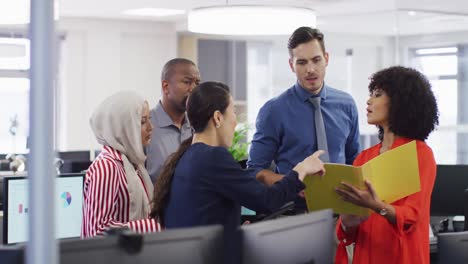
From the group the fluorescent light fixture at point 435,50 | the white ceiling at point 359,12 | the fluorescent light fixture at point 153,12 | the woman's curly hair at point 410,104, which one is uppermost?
the fluorescent light fixture at point 153,12

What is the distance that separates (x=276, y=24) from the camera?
578cm

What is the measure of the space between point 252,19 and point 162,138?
6.83 ft

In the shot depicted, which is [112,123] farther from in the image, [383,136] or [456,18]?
[456,18]

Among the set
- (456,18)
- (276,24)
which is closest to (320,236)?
(276,24)

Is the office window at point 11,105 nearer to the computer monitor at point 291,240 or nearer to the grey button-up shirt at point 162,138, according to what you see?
the grey button-up shirt at point 162,138

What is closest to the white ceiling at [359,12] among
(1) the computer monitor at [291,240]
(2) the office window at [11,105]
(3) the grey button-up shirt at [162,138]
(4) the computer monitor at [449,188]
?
(2) the office window at [11,105]

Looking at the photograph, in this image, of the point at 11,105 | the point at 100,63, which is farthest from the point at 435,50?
the point at 11,105

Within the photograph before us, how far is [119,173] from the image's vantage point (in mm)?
2984

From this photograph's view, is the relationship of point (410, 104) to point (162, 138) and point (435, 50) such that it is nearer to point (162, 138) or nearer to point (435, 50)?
point (162, 138)

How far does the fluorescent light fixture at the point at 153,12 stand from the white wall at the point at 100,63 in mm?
804

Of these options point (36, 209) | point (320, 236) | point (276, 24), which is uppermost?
point (276, 24)

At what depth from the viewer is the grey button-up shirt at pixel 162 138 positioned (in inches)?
148

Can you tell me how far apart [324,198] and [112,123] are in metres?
0.81

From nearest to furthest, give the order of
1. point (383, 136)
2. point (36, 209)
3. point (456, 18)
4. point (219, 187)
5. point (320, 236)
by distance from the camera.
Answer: point (36, 209) → point (320, 236) → point (219, 187) → point (383, 136) → point (456, 18)
